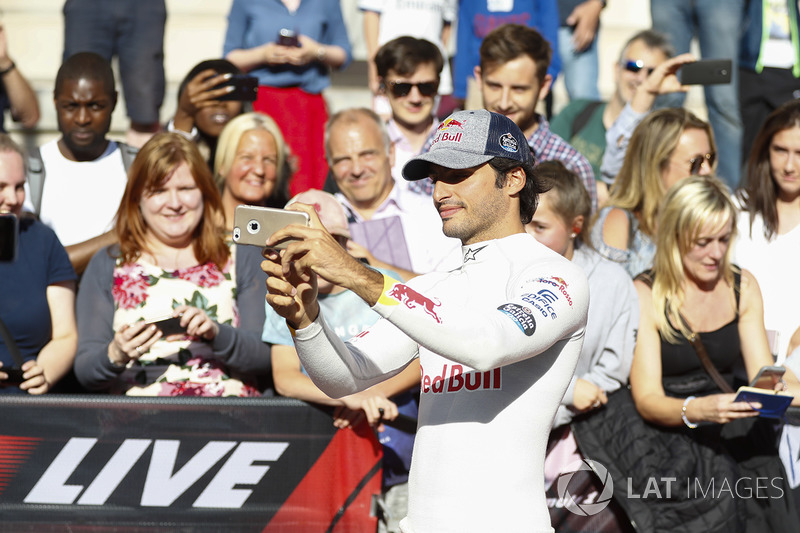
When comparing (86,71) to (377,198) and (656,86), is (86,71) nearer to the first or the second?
(377,198)

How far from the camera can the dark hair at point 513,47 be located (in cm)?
574

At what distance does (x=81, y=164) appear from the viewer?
18.9 feet

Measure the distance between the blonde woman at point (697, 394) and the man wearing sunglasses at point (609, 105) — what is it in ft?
5.59

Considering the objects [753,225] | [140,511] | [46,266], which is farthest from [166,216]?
[753,225]

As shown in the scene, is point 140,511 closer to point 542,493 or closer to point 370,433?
point 370,433

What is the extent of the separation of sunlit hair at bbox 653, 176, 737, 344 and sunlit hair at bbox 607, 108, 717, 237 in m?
0.50

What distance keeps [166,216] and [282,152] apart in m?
1.20

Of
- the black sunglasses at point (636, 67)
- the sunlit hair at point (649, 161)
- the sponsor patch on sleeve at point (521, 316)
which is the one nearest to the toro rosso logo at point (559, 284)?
the sponsor patch on sleeve at point (521, 316)

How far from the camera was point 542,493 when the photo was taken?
3.01 m

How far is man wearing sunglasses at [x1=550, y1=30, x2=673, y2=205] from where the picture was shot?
6594mm

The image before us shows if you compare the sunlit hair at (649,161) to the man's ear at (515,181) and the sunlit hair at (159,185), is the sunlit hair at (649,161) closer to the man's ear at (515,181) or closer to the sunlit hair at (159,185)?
the sunlit hair at (159,185)

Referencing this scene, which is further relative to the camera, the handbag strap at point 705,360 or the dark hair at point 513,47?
the dark hair at point 513,47

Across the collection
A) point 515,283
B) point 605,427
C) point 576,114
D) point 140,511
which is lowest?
point 140,511

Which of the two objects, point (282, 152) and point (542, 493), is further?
point (282, 152)
